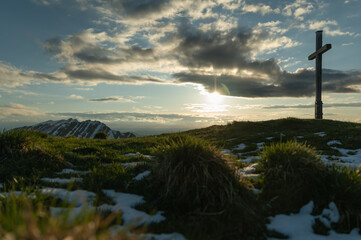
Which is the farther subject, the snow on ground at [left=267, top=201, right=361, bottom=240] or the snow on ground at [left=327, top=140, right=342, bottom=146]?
the snow on ground at [left=327, top=140, right=342, bottom=146]

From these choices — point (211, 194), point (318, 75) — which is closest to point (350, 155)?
point (211, 194)

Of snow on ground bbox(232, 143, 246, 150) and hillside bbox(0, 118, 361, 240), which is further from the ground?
snow on ground bbox(232, 143, 246, 150)

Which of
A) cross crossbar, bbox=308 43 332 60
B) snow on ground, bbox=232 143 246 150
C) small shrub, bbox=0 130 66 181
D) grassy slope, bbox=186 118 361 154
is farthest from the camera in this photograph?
cross crossbar, bbox=308 43 332 60

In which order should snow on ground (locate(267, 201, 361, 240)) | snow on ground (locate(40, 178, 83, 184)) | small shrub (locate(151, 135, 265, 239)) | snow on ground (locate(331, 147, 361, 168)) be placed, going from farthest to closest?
1. snow on ground (locate(331, 147, 361, 168))
2. snow on ground (locate(40, 178, 83, 184))
3. snow on ground (locate(267, 201, 361, 240))
4. small shrub (locate(151, 135, 265, 239))

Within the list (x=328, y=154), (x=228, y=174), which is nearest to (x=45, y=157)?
(x=228, y=174)

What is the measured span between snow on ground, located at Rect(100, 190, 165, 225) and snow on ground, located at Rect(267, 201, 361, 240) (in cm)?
195

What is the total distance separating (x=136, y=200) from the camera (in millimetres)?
4359

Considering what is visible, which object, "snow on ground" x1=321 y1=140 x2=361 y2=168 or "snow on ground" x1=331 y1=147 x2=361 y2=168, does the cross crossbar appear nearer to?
"snow on ground" x1=321 y1=140 x2=361 y2=168

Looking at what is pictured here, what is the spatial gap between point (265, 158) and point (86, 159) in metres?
5.74

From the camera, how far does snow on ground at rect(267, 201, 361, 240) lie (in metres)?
3.63

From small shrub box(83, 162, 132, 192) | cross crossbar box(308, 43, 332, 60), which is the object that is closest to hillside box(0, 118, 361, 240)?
small shrub box(83, 162, 132, 192)

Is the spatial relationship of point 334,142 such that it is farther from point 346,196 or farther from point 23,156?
point 23,156

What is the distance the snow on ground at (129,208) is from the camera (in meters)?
3.61

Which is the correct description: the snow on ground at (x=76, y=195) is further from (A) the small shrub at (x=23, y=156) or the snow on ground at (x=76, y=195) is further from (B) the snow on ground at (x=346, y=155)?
(B) the snow on ground at (x=346, y=155)
